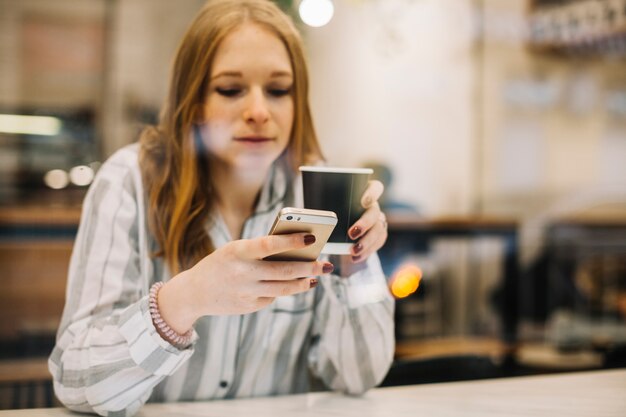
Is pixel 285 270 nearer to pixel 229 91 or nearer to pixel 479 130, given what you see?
pixel 229 91

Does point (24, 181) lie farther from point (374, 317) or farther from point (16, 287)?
point (374, 317)

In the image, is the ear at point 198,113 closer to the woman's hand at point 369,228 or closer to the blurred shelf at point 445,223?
the woman's hand at point 369,228

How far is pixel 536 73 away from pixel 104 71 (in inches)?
131

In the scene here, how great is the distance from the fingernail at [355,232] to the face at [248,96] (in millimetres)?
192

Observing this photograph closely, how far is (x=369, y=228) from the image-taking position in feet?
2.88

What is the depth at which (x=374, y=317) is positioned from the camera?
1.10 meters

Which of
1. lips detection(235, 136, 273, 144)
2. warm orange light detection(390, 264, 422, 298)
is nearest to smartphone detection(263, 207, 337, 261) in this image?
lips detection(235, 136, 273, 144)

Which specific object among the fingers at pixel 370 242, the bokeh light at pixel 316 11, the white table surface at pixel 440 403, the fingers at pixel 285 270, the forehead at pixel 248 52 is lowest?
the white table surface at pixel 440 403

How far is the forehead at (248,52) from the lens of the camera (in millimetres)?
923

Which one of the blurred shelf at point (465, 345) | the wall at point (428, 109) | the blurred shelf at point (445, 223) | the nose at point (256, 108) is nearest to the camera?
the nose at point (256, 108)

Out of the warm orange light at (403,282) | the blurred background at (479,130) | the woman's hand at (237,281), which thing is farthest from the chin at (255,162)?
the blurred background at (479,130)

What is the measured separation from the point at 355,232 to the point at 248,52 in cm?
30

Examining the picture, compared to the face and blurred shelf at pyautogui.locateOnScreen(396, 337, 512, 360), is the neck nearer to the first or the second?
the face

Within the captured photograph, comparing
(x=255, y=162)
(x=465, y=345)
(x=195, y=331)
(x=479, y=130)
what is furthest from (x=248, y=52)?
(x=479, y=130)
